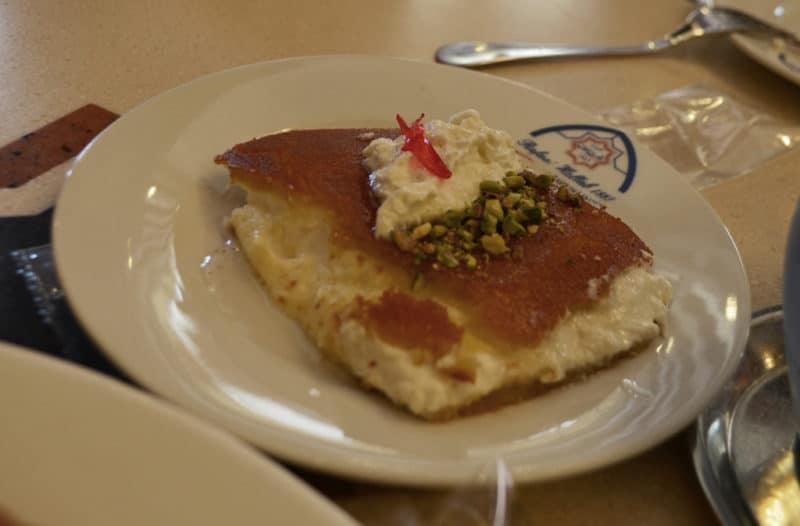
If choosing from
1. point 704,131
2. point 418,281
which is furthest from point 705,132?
point 418,281

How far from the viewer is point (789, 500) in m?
0.81

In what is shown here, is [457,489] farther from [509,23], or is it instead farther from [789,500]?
[509,23]

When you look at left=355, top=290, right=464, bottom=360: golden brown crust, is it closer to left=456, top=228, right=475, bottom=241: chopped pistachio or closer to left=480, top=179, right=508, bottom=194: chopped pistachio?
left=456, top=228, right=475, bottom=241: chopped pistachio

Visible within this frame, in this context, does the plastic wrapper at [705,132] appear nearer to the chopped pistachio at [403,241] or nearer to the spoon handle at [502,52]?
the spoon handle at [502,52]

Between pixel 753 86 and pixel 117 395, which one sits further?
pixel 753 86

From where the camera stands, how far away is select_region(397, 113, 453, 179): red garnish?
1100 millimetres

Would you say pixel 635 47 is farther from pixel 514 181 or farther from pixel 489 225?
pixel 489 225

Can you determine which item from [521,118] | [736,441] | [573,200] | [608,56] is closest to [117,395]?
[736,441]

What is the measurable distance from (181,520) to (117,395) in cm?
11

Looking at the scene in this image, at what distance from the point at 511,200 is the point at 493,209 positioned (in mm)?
49

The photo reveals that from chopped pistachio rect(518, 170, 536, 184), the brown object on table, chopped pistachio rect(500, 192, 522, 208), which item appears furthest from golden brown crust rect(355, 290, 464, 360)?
the brown object on table

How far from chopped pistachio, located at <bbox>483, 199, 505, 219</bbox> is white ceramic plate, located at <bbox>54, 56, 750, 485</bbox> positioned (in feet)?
0.91

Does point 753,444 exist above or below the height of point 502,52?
below

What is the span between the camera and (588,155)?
4.57 ft
